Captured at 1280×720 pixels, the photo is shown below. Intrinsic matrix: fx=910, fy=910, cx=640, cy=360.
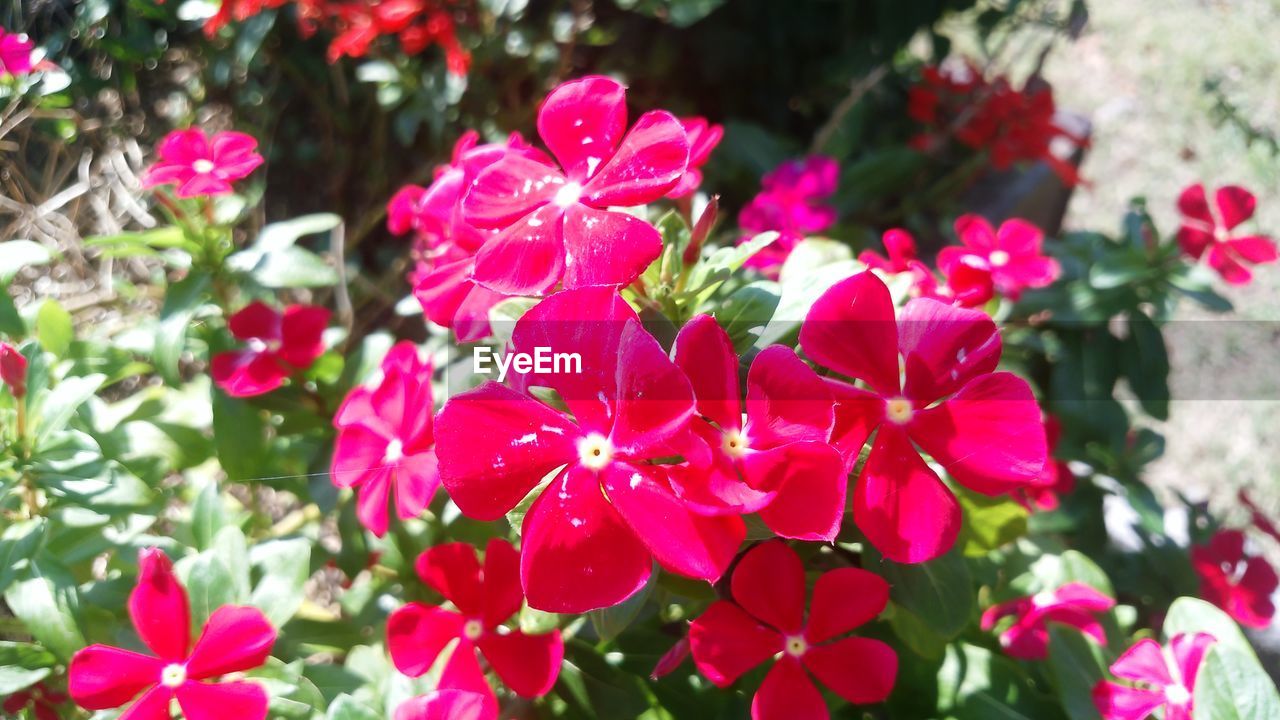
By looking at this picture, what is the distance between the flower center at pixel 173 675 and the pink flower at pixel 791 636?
419mm

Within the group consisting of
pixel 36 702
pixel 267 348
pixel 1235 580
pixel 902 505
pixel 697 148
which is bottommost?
pixel 1235 580

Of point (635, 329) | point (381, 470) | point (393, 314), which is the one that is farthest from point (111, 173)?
point (635, 329)

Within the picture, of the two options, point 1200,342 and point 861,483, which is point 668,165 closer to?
point 861,483

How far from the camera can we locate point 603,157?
720mm

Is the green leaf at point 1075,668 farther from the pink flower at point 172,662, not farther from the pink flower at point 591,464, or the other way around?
the pink flower at point 172,662

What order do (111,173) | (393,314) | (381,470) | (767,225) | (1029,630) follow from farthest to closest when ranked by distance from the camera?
(393,314) < (111,173) < (767,225) < (1029,630) < (381,470)

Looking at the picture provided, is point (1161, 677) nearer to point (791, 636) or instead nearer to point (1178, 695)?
point (1178, 695)

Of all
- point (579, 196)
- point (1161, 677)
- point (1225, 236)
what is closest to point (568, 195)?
point (579, 196)

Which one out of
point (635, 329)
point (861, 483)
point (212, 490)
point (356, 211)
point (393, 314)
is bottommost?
point (393, 314)

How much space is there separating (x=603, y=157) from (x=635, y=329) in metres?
0.21

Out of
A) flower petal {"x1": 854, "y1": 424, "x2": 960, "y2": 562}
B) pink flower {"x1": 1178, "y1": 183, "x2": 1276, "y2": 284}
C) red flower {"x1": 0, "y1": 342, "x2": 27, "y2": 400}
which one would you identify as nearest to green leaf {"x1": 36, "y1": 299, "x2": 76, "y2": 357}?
red flower {"x1": 0, "y1": 342, "x2": 27, "y2": 400}

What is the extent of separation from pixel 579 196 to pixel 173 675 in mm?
514

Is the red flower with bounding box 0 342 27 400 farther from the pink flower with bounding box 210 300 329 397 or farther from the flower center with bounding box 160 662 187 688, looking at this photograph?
the flower center with bounding box 160 662 187 688

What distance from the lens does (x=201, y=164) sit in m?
0.95
